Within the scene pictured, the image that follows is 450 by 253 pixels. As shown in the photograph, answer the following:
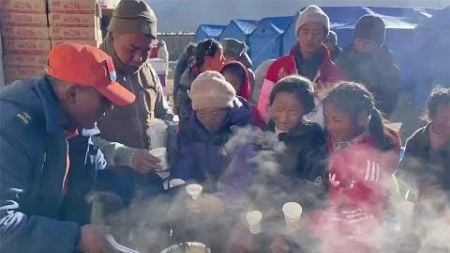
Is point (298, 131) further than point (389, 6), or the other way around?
point (389, 6)

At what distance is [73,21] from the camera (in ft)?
13.2

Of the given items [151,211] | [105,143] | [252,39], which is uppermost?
[105,143]

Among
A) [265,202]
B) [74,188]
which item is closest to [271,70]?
[265,202]

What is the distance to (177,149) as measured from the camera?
2393 mm

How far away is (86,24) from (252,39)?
526 cm

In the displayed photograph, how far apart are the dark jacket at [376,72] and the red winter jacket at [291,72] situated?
192 millimetres

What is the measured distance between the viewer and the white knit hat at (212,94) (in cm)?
236

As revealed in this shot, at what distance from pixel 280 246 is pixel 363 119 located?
599 millimetres

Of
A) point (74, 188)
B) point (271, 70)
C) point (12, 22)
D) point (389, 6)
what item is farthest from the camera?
point (389, 6)

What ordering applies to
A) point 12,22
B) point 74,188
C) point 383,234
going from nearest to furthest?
point 74,188, point 383,234, point 12,22

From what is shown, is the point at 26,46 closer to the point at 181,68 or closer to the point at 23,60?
the point at 23,60

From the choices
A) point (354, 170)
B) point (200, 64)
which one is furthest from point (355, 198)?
point (200, 64)

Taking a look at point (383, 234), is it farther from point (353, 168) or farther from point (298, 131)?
point (298, 131)

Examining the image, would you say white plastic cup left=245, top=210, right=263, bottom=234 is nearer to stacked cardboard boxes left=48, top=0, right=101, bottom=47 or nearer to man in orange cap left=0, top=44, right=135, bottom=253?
man in orange cap left=0, top=44, right=135, bottom=253
